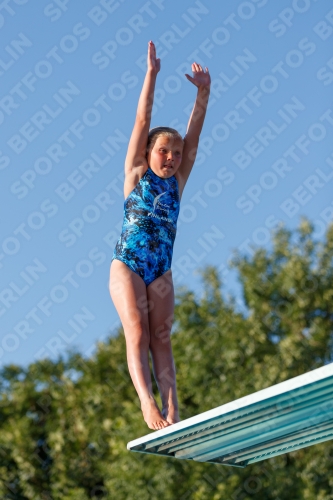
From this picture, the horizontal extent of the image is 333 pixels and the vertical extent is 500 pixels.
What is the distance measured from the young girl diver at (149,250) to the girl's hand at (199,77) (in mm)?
444

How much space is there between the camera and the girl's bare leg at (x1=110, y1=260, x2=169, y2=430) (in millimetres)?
5066

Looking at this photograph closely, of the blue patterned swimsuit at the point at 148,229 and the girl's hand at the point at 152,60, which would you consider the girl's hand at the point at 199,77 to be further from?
the blue patterned swimsuit at the point at 148,229

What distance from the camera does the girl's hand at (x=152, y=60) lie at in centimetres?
544

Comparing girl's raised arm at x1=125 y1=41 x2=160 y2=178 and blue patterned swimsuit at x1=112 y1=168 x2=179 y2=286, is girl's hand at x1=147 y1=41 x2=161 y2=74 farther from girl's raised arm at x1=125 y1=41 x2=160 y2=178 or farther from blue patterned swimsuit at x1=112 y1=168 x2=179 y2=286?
blue patterned swimsuit at x1=112 y1=168 x2=179 y2=286

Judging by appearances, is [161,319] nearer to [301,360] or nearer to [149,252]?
[149,252]

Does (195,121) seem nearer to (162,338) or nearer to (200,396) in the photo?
(162,338)

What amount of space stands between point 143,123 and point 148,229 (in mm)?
746

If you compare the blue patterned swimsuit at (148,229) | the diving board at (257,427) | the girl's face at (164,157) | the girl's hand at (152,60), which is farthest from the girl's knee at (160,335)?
the girl's hand at (152,60)

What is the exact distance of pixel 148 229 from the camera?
535 centimetres

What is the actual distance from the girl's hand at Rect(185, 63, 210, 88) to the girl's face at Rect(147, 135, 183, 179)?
0.62 meters

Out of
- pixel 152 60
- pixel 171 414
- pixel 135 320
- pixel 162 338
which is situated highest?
pixel 152 60

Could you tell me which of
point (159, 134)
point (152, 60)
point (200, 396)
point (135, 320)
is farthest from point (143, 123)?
point (200, 396)

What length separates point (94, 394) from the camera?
22547 mm

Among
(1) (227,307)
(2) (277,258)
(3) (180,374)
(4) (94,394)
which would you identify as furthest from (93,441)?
(2) (277,258)
